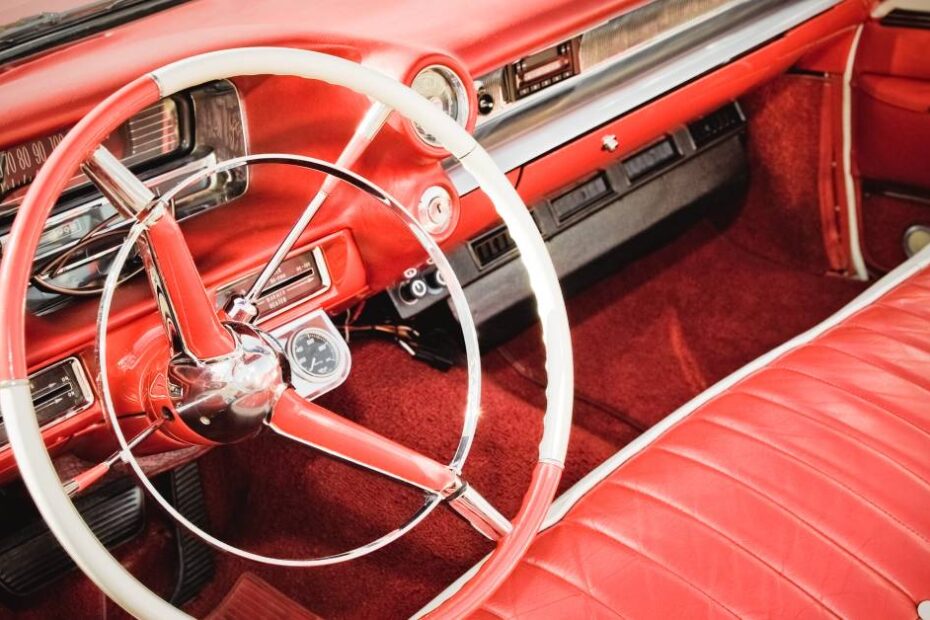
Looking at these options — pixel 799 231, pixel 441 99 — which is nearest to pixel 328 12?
pixel 441 99

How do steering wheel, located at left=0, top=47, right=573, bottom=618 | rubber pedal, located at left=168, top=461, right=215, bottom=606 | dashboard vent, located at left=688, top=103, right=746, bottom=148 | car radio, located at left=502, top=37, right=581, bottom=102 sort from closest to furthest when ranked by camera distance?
steering wheel, located at left=0, top=47, right=573, bottom=618
car radio, located at left=502, top=37, right=581, bottom=102
rubber pedal, located at left=168, top=461, right=215, bottom=606
dashboard vent, located at left=688, top=103, right=746, bottom=148

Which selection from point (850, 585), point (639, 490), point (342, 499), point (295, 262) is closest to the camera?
point (850, 585)

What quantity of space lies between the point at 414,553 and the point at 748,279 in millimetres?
1220

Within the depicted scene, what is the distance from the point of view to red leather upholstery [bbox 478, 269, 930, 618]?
1018 mm

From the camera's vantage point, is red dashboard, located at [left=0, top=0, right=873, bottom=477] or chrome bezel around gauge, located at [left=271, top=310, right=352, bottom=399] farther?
chrome bezel around gauge, located at [left=271, top=310, right=352, bottom=399]

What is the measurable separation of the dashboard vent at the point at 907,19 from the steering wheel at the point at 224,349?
4.39 ft

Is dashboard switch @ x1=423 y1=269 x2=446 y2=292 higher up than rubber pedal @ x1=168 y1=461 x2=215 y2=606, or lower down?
higher up

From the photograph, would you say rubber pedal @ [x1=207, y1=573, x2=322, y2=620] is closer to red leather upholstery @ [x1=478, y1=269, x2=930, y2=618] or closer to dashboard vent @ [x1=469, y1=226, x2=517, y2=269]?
red leather upholstery @ [x1=478, y1=269, x2=930, y2=618]

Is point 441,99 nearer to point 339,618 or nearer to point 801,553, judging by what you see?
point 801,553

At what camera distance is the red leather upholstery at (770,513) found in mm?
1018

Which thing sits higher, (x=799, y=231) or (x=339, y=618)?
(x=799, y=231)

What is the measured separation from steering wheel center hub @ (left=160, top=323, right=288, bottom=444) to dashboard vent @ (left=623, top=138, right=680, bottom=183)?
135 cm

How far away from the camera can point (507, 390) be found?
6.37 feet

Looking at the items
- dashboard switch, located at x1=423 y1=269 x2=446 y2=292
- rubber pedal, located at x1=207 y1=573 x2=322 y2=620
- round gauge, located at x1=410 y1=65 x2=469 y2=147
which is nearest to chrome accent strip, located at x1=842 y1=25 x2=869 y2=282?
dashboard switch, located at x1=423 y1=269 x2=446 y2=292
